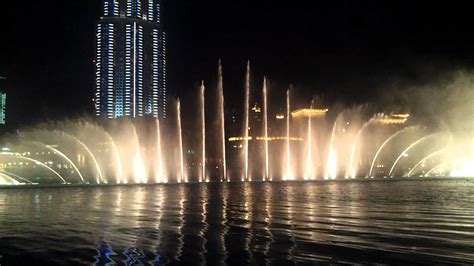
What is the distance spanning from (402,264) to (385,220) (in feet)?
23.7

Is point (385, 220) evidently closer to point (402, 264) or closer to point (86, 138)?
point (402, 264)

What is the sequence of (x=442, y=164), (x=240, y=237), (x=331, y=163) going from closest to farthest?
1. (x=240, y=237)
2. (x=331, y=163)
3. (x=442, y=164)

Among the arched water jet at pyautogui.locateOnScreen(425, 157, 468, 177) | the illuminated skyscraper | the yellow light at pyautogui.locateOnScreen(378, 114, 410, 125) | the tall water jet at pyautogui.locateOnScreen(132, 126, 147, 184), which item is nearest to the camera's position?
the tall water jet at pyautogui.locateOnScreen(132, 126, 147, 184)

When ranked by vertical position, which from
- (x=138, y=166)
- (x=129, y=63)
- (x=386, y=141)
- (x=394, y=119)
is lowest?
(x=138, y=166)

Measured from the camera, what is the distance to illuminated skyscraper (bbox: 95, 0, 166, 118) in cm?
13550

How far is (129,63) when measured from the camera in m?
140

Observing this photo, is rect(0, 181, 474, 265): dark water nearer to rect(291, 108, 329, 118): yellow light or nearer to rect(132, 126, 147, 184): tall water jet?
rect(132, 126, 147, 184): tall water jet

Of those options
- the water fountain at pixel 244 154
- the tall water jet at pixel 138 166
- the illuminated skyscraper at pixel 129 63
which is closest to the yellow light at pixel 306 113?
the water fountain at pixel 244 154

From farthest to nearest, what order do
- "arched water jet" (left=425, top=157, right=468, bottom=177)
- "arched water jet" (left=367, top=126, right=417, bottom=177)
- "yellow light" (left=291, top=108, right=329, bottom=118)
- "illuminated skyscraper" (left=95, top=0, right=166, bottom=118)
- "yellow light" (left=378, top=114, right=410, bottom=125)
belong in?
"illuminated skyscraper" (left=95, top=0, right=166, bottom=118) < "yellow light" (left=291, top=108, right=329, bottom=118) < "yellow light" (left=378, top=114, right=410, bottom=125) < "arched water jet" (left=367, top=126, right=417, bottom=177) < "arched water jet" (left=425, top=157, right=468, bottom=177)

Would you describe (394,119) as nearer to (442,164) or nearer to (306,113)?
(442,164)

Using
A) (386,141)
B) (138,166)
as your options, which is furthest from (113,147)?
(386,141)

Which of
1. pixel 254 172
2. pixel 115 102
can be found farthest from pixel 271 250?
pixel 115 102

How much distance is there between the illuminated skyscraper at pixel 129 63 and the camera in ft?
445

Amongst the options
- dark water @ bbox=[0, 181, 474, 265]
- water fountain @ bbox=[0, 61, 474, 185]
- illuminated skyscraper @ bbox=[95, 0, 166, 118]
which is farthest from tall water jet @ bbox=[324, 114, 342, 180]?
illuminated skyscraper @ bbox=[95, 0, 166, 118]
